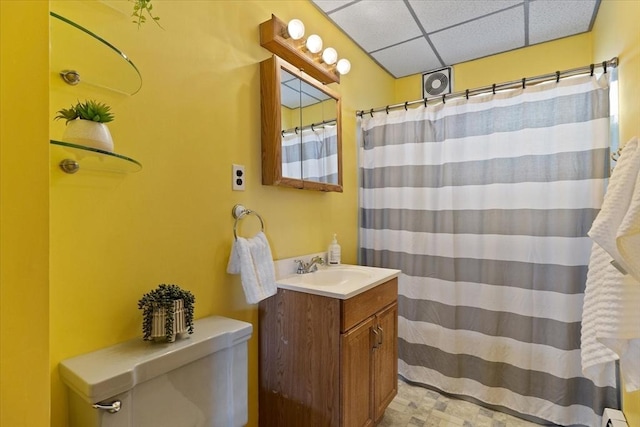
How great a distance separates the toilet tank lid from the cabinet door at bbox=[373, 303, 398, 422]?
2.57ft

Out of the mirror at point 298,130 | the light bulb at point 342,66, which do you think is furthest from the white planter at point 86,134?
the light bulb at point 342,66

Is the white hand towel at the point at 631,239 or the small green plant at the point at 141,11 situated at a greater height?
the small green plant at the point at 141,11

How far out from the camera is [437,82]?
2.62 metres

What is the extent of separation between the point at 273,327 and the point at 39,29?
130 centimetres

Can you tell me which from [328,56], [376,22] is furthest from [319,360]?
[376,22]

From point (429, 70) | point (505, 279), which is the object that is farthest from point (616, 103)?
point (429, 70)

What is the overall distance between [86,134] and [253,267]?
28.9 inches

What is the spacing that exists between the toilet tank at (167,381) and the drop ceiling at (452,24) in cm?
197

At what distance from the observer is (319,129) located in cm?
187

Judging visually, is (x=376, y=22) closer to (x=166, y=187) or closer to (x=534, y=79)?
(x=534, y=79)

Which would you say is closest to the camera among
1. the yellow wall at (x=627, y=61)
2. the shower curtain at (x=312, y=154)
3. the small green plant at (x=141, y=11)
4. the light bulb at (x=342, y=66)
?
the small green plant at (x=141, y=11)

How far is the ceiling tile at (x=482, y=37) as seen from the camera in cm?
198

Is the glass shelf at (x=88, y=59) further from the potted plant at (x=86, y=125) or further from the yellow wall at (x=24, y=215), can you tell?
the yellow wall at (x=24, y=215)

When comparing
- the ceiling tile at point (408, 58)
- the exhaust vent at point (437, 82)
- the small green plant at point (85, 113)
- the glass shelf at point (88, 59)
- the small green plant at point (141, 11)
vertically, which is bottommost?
the small green plant at point (85, 113)
